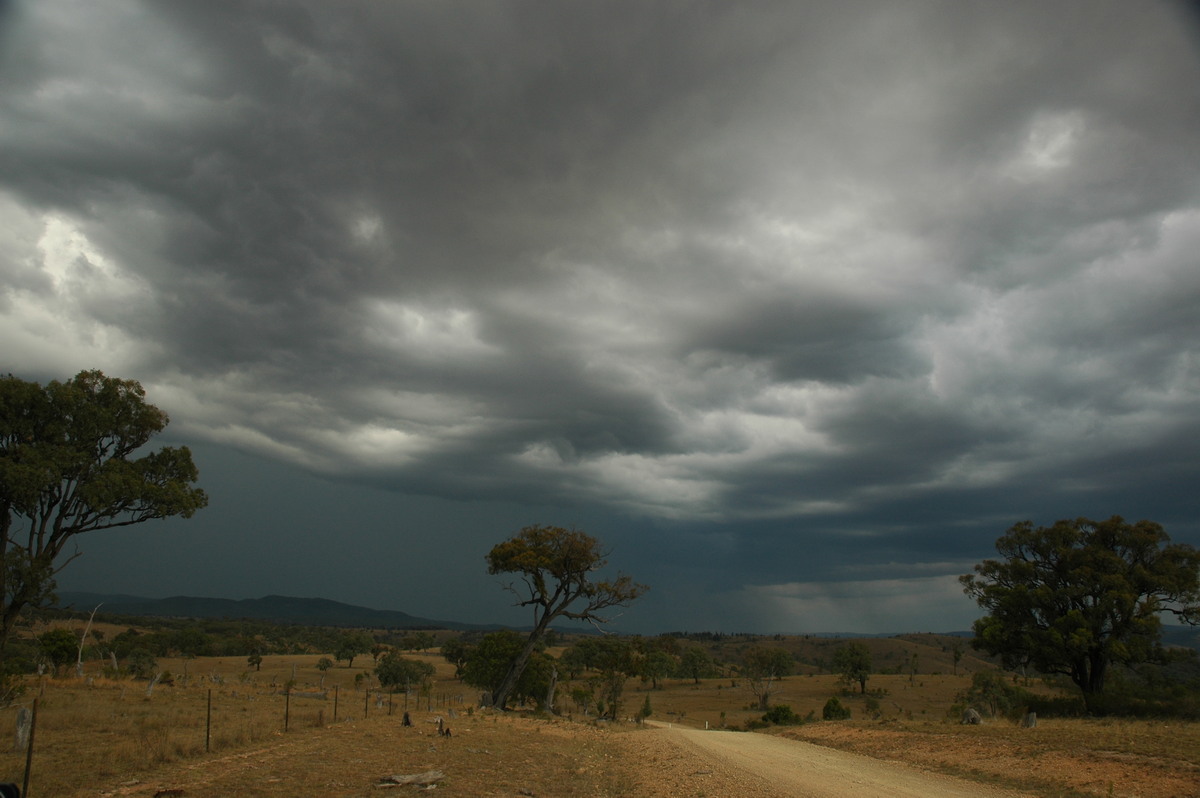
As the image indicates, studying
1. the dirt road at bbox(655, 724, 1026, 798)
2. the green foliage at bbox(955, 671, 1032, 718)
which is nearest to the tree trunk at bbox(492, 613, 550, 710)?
the dirt road at bbox(655, 724, 1026, 798)

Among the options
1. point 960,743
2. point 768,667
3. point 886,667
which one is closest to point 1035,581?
point 960,743

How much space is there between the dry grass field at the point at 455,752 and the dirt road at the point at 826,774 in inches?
38.5

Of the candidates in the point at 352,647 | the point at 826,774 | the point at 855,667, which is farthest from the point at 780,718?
the point at 352,647

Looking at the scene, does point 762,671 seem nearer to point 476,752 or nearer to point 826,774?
point 826,774

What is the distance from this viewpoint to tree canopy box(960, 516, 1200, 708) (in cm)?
3591

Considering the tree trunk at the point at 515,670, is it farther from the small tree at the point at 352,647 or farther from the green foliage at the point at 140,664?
the small tree at the point at 352,647

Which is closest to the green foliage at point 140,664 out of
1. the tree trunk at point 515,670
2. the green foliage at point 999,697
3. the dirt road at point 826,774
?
the tree trunk at point 515,670

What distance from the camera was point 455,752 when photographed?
19.2 meters

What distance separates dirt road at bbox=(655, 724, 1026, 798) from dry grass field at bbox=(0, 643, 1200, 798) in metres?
0.98

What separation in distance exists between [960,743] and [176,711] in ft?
95.0

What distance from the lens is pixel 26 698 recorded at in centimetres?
2709

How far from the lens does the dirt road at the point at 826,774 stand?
1536cm

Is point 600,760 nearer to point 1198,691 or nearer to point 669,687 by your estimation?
point 1198,691

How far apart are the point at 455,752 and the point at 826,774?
10.3 metres
